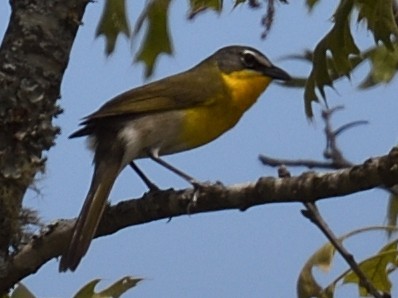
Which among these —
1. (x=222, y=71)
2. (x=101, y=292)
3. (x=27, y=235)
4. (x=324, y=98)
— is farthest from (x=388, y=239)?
(x=222, y=71)

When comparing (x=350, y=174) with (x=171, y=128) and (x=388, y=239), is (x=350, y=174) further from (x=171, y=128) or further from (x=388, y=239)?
(x=171, y=128)

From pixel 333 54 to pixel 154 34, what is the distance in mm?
918

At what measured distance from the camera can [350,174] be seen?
2135mm

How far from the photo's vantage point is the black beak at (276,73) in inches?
151

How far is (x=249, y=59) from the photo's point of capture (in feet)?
14.4

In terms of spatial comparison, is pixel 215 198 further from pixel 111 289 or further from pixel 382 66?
pixel 382 66

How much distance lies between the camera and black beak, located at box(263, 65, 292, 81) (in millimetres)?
3835

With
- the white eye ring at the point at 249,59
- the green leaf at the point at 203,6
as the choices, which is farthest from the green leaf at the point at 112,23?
the white eye ring at the point at 249,59

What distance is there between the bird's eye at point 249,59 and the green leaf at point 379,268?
183 centimetres

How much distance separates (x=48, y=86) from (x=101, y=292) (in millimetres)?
534

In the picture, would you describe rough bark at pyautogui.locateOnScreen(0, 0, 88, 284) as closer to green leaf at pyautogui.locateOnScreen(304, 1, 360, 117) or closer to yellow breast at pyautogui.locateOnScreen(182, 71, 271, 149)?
green leaf at pyautogui.locateOnScreen(304, 1, 360, 117)

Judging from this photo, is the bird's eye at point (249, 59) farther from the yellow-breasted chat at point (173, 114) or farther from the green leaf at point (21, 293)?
the green leaf at point (21, 293)

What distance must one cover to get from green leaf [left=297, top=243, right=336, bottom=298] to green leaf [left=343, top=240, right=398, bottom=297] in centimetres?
7

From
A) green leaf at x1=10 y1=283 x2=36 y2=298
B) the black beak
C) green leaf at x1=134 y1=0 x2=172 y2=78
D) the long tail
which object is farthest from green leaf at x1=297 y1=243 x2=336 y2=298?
the black beak
